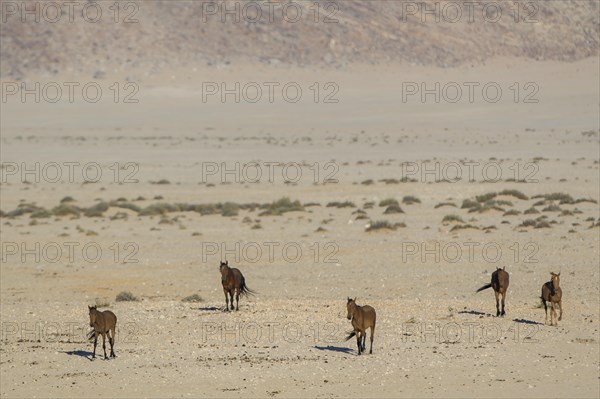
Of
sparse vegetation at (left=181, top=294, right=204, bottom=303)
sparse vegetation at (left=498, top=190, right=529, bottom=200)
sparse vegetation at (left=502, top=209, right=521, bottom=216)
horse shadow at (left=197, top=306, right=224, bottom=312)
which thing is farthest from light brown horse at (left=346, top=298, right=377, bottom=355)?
sparse vegetation at (left=498, top=190, right=529, bottom=200)

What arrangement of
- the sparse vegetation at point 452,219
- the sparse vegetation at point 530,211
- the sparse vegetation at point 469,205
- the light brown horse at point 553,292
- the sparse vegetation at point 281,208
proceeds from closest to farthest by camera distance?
the light brown horse at point 553,292, the sparse vegetation at point 452,219, the sparse vegetation at point 530,211, the sparse vegetation at point 281,208, the sparse vegetation at point 469,205

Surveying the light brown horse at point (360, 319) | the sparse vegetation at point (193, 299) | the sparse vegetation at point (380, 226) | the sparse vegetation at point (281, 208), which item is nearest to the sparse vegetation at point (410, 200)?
the sparse vegetation at point (281, 208)

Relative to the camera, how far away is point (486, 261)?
25906 millimetres

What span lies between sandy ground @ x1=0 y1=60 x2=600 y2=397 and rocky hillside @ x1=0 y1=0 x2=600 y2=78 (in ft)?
161

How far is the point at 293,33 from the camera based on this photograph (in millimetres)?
128125

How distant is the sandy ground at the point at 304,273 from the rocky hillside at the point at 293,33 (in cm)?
4921

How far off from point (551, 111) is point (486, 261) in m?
78.9

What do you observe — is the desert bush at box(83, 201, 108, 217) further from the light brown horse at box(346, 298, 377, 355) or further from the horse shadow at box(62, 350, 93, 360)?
the light brown horse at box(346, 298, 377, 355)

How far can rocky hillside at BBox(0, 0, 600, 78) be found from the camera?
411 feet

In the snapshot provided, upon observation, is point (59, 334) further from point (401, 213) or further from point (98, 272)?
point (401, 213)

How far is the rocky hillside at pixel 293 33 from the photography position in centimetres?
12512

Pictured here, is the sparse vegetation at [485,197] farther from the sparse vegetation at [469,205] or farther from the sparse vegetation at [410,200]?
the sparse vegetation at [410,200]

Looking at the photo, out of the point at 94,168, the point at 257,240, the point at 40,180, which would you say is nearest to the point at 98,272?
the point at 257,240

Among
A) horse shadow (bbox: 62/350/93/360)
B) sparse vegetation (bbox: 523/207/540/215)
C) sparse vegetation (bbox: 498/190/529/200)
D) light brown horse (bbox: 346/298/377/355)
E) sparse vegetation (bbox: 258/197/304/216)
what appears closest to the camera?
light brown horse (bbox: 346/298/377/355)
